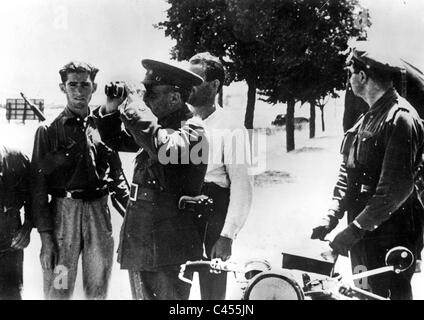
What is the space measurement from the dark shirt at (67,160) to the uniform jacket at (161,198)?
8.8 inches

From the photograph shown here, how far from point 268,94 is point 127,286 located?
1818mm

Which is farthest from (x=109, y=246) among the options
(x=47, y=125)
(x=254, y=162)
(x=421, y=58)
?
(x=421, y=58)

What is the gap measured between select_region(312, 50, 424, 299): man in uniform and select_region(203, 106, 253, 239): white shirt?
697 mm

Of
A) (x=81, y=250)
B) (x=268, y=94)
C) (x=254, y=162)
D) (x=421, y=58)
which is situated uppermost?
(x=421, y=58)

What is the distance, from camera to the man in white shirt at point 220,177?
142 inches

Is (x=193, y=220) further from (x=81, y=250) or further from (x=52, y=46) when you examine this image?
(x=52, y=46)

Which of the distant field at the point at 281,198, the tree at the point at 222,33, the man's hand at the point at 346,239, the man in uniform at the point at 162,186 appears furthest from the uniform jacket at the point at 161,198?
the man's hand at the point at 346,239

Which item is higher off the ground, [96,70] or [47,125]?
[96,70]

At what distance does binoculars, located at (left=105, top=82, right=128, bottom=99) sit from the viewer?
129 inches

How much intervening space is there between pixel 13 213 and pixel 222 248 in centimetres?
159

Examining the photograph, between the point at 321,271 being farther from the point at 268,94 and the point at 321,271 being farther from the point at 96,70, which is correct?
the point at 96,70

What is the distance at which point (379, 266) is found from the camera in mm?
3760

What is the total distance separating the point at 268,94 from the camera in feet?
13.0

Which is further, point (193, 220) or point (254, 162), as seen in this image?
point (254, 162)
